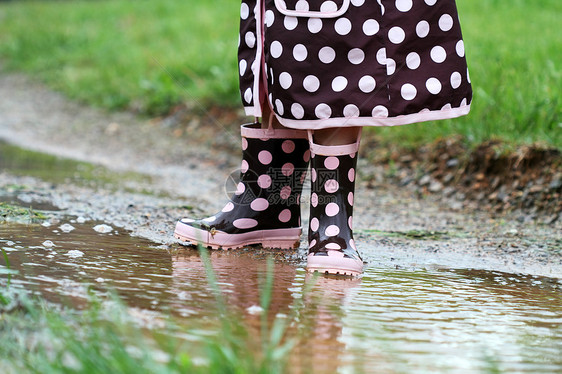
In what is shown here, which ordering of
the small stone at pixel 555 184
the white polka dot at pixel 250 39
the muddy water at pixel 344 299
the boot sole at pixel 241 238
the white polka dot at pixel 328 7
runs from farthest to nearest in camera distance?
the small stone at pixel 555 184 < the boot sole at pixel 241 238 < the white polka dot at pixel 250 39 < the white polka dot at pixel 328 7 < the muddy water at pixel 344 299

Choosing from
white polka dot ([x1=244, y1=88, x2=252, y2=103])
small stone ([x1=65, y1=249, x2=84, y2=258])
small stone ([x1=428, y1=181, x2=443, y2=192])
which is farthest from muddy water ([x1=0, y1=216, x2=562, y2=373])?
small stone ([x1=428, y1=181, x2=443, y2=192])

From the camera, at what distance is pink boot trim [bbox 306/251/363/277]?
2.07 meters

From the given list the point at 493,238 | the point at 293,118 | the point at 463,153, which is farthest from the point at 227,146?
the point at 293,118

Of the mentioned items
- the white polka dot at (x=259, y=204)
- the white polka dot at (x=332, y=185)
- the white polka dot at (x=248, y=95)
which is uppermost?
the white polka dot at (x=248, y=95)

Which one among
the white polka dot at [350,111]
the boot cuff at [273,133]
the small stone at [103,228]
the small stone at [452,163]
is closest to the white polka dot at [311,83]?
the white polka dot at [350,111]

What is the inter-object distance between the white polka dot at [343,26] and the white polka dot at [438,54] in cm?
25

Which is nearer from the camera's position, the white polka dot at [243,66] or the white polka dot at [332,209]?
the white polka dot at [332,209]

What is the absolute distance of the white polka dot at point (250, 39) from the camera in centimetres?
223

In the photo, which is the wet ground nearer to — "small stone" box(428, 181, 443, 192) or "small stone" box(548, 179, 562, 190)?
"small stone" box(428, 181, 443, 192)

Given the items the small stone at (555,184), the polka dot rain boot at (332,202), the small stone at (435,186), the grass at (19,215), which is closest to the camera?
the polka dot rain boot at (332,202)

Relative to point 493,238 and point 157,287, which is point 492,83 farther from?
point 157,287

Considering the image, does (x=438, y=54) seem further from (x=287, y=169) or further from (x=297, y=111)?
(x=287, y=169)

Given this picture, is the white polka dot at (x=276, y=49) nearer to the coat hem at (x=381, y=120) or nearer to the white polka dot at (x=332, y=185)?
the coat hem at (x=381, y=120)

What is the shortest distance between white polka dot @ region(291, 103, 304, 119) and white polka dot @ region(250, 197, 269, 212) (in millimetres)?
435
